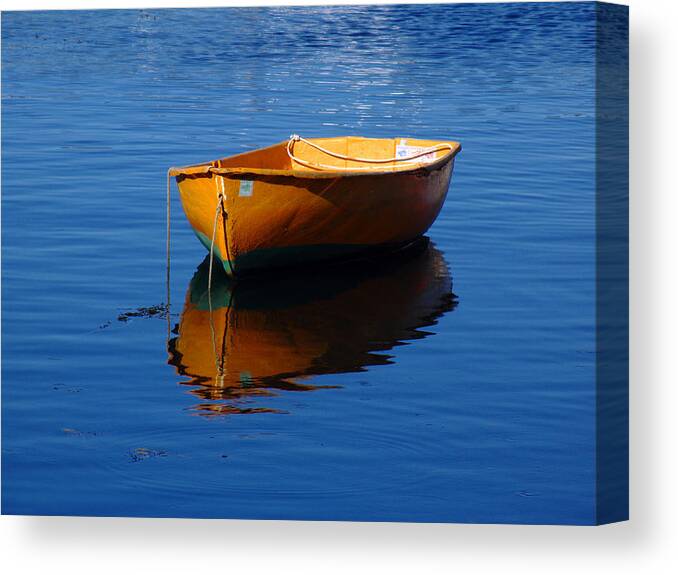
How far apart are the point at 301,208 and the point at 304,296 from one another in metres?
0.64

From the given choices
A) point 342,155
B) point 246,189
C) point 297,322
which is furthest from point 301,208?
point 342,155

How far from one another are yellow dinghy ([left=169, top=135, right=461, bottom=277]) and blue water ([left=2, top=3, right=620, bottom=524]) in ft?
0.74

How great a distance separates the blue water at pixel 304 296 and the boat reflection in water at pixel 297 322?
3cm

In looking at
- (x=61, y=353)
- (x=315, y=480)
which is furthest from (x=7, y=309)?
(x=315, y=480)

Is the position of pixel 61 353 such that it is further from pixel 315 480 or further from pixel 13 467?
pixel 315 480

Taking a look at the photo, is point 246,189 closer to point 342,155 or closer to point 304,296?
point 304,296

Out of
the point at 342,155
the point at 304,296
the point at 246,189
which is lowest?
the point at 304,296

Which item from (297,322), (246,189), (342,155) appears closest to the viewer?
(297,322)

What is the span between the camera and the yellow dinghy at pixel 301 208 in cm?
1210

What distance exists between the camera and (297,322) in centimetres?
1161

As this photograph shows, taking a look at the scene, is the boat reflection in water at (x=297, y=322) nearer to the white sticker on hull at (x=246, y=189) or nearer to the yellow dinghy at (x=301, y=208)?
the yellow dinghy at (x=301, y=208)

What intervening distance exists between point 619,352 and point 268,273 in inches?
155

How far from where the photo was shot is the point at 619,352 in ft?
30.2

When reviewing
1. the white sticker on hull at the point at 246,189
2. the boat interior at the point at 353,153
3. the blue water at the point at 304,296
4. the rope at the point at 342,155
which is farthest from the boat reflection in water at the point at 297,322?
the boat interior at the point at 353,153
